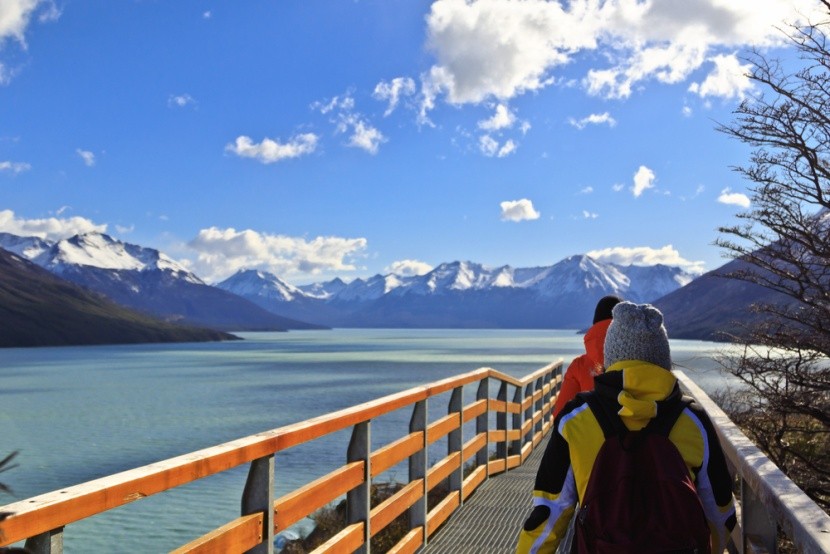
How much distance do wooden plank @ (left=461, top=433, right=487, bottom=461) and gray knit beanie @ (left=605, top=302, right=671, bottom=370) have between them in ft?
18.8

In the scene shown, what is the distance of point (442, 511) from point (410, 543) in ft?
3.86

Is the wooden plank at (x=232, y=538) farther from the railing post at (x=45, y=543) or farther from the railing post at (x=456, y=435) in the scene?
the railing post at (x=456, y=435)

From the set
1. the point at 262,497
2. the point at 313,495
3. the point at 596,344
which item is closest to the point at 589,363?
the point at 596,344

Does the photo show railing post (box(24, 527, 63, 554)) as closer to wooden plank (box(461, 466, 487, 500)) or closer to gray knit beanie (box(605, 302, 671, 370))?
gray knit beanie (box(605, 302, 671, 370))

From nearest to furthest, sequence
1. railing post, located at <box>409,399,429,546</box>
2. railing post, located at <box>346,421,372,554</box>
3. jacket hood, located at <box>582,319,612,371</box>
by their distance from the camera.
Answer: jacket hood, located at <box>582,319,612,371</box> → railing post, located at <box>346,421,372,554</box> → railing post, located at <box>409,399,429,546</box>

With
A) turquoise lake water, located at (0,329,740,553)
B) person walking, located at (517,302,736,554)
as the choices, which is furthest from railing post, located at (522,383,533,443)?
person walking, located at (517,302,736,554)

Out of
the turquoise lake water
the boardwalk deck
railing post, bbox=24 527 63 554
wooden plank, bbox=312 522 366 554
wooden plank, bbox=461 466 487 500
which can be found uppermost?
railing post, bbox=24 527 63 554

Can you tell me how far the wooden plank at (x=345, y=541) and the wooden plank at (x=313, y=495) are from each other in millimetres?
241

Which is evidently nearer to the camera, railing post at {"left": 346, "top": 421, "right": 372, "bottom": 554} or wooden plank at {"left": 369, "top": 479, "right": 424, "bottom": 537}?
railing post at {"left": 346, "top": 421, "right": 372, "bottom": 554}

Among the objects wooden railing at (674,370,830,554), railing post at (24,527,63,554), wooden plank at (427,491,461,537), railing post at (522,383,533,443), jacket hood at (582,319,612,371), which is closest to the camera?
railing post at (24,527,63,554)

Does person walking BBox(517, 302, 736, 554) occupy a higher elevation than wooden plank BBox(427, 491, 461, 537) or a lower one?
higher

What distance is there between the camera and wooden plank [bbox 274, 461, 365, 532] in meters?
3.64

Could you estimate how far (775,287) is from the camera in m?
8.85

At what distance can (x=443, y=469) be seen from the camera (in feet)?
24.2
